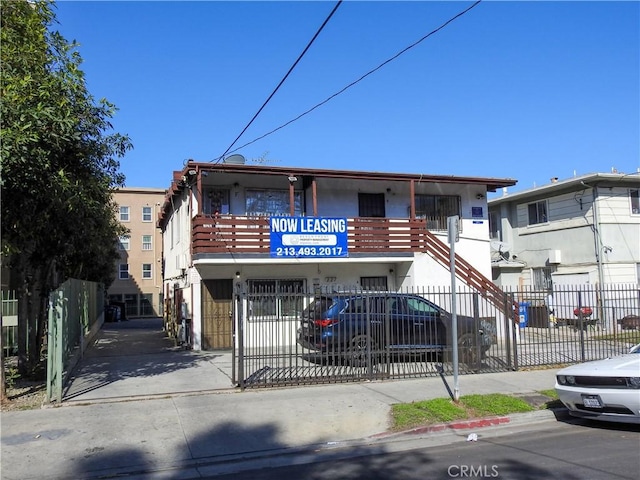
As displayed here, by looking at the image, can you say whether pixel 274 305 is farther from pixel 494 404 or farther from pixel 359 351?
pixel 494 404

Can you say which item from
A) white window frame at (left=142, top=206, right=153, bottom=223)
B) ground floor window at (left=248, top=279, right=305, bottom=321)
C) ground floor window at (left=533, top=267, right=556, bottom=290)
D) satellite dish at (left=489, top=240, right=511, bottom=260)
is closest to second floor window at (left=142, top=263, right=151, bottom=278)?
white window frame at (left=142, top=206, right=153, bottom=223)

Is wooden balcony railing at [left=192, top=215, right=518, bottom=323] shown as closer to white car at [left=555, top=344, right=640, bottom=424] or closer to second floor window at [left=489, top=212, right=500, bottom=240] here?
white car at [left=555, top=344, right=640, bottom=424]

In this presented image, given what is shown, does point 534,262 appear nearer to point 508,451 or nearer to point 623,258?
point 623,258

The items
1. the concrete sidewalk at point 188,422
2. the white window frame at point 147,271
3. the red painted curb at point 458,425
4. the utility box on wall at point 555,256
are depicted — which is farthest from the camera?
the white window frame at point 147,271

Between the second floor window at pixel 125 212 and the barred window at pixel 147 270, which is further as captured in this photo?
the barred window at pixel 147 270

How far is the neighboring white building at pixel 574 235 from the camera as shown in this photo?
22.8 metres

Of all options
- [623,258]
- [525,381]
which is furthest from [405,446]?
[623,258]

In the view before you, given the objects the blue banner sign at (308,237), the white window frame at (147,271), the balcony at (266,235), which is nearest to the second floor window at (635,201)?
the balcony at (266,235)

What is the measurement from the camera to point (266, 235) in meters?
16.5

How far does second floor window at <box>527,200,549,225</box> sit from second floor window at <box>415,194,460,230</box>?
24.9 feet

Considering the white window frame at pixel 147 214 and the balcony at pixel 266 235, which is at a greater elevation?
the white window frame at pixel 147 214

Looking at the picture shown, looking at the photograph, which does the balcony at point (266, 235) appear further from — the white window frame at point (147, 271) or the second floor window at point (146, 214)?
the second floor window at point (146, 214)

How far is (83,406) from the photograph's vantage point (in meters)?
8.85

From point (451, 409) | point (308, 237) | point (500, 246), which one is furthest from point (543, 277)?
point (451, 409)
